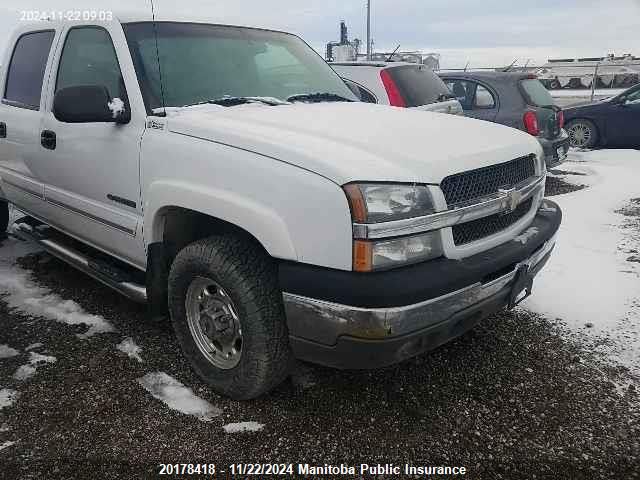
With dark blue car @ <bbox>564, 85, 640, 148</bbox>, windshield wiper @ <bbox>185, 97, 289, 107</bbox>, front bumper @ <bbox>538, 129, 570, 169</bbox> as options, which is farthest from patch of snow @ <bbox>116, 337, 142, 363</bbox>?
dark blue car @ <bbox>564, 85, 640, 148</bbox>

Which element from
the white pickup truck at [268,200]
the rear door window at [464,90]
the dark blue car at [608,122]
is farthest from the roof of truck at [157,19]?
the dark blue car at [608,122]

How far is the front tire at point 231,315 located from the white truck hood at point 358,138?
19.8 inches

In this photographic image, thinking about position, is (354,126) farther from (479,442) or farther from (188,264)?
(479,442)

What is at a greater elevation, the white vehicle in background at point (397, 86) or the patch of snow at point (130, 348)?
the white vehicle in background at point (397, 86)

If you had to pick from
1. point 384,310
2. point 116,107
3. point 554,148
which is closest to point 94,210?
point 116,107

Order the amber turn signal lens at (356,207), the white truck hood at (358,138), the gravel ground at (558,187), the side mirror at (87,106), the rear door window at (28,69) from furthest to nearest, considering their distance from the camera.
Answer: the gravel ground at (558,187) < the rear door window at (28,69) < the side mirror at (87,106) < the white truck hood at (358,138) < the amber turn signal lens at (356,207)

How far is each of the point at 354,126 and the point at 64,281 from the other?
2952mm

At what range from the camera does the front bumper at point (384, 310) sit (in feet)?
6.87

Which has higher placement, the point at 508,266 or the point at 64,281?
the point at 508,266

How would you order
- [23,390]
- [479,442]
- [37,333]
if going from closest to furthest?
1. [479,442]
2. [23,390]
3. [37,333]

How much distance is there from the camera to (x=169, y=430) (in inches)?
100

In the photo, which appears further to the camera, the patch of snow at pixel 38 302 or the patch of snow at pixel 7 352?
the patch of snow at pixel 38 302

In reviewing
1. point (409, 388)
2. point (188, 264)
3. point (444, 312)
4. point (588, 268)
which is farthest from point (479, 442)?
point (588, 268)

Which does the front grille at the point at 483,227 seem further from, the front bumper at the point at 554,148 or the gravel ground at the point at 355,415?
the front bumper at the point at 554,148
